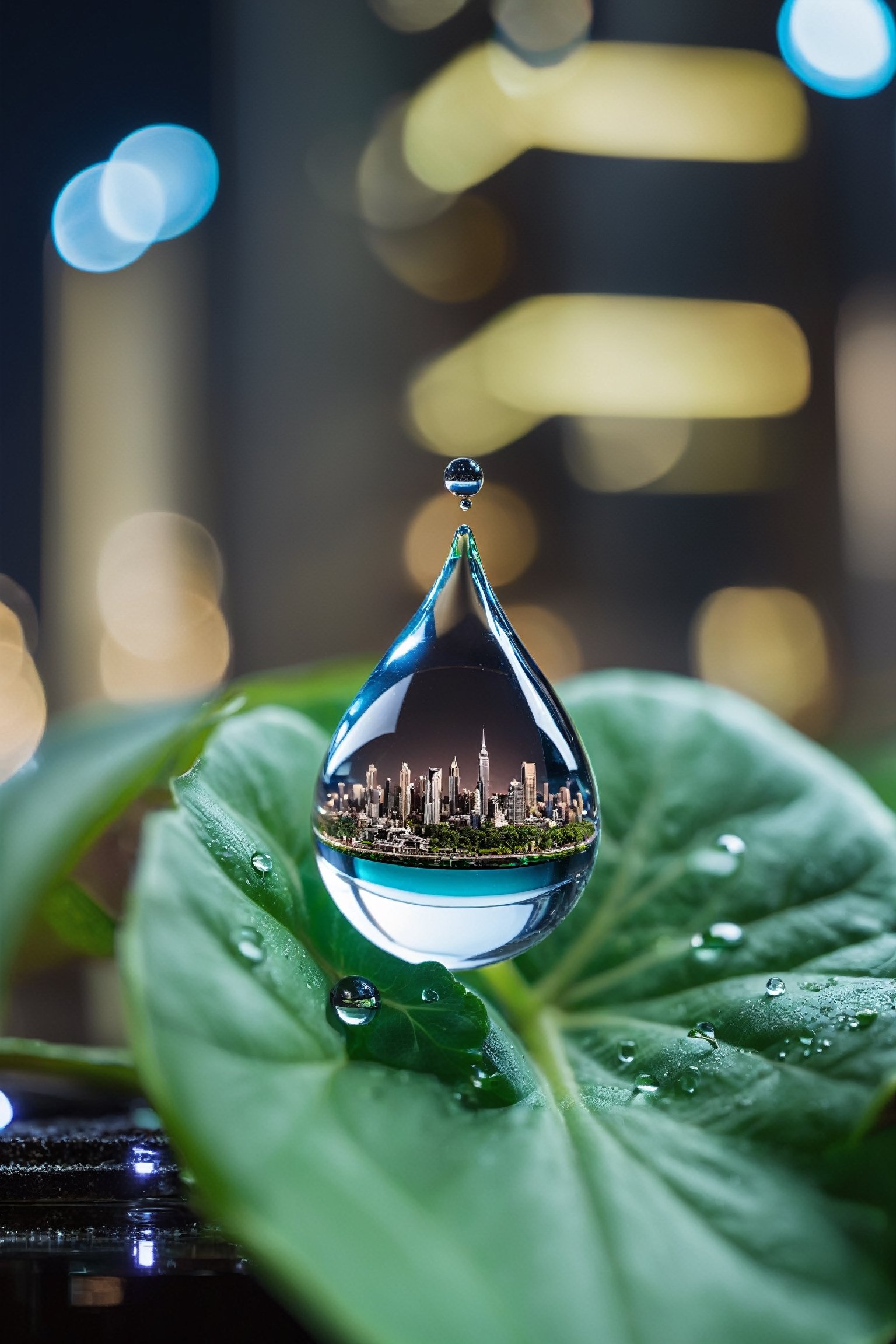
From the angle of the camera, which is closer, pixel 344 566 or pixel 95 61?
pixel 95 61

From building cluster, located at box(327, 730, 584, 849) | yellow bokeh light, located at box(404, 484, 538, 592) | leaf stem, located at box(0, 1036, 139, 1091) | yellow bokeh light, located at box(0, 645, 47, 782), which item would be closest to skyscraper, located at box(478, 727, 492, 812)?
building cluster, located at box(327, 730, 584, 849)

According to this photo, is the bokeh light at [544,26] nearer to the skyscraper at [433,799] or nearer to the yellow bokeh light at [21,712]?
the yellow bokeh light at [21,712]

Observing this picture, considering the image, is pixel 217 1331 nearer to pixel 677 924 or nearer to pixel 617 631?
pixel 677 924

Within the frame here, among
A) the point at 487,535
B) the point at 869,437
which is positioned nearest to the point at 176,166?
the point at 487,535

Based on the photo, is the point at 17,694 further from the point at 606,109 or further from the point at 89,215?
the point at 606,109

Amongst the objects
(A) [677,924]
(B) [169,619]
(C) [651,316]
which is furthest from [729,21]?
(A) [677,924]

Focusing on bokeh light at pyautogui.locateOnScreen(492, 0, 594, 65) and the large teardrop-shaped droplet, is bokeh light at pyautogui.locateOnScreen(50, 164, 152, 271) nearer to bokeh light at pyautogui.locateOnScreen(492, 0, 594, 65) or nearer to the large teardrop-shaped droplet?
bokeh light at pyautogui.locateOnScreen(492, 0, 594, 65)

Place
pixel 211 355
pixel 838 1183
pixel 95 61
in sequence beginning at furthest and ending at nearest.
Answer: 1. pixel 211 355
2. pixel 95 61
3. pixel 838 1183

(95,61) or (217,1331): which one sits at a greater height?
(95,61)
